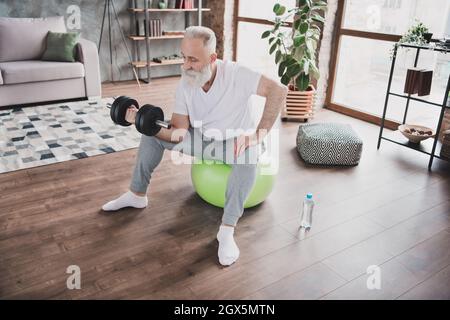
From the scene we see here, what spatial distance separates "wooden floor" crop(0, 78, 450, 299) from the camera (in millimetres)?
1772

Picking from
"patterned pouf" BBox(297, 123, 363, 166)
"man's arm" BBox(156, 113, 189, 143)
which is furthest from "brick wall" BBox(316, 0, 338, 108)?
"man's arm" BBox(156, 113, 189, 143)

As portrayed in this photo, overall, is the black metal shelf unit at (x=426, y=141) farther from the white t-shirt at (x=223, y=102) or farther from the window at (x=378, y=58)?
the white t-shirt at (x=223, y=102)

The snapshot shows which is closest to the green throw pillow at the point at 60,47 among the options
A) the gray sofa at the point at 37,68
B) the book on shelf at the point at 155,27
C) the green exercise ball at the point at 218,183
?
the gray sofa at the point at 37,68

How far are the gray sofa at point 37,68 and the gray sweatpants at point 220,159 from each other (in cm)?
236

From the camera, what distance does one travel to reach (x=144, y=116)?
6.17 ft

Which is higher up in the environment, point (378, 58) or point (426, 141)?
point (378, 58)

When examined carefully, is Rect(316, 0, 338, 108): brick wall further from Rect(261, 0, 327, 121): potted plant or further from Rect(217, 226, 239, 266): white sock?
Rect(217, 226, 239, 266): white sock

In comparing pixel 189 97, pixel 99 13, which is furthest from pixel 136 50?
pixel 189 97

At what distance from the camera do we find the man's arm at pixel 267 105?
6.59 feet

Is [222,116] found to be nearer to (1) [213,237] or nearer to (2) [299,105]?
(1) [213,237]

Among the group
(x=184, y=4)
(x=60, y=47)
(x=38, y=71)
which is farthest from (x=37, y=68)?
(x=184, y=4)

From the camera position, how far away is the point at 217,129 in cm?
212

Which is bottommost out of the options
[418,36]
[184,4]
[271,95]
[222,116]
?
[222,116]

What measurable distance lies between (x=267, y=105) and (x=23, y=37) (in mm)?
3291
